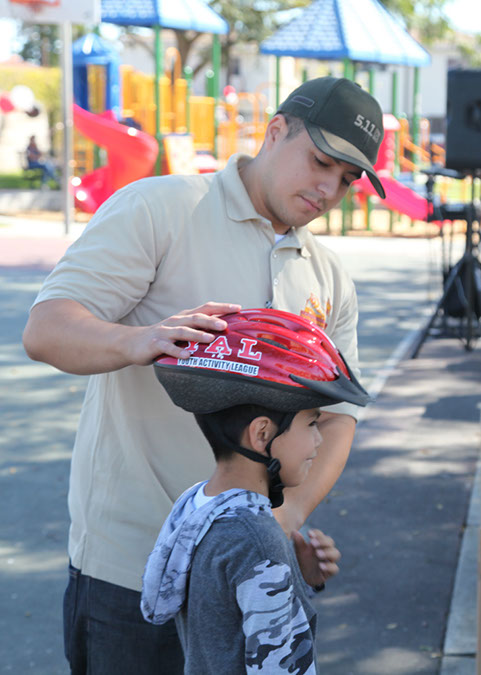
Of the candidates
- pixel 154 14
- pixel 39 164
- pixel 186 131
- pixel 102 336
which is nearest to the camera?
pixel 102 336

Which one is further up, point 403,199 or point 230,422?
point 230,422

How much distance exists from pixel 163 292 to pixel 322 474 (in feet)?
1.97

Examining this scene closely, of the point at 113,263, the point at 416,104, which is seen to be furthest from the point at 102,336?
the point at 416,104

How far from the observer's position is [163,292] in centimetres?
229

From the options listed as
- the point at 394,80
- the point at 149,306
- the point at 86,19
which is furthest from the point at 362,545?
the point at 394,80

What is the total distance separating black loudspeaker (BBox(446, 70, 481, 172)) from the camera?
8656 mm

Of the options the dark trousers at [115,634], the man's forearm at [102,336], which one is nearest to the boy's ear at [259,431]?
the man's forearm at [102,336]

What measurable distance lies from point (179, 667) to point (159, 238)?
1.07 meters

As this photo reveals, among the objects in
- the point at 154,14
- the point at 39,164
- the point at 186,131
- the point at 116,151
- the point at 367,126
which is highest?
the point at 154,14

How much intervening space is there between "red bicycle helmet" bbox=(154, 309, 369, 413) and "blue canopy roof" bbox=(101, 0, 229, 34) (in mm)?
17941

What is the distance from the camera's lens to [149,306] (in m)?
2.29

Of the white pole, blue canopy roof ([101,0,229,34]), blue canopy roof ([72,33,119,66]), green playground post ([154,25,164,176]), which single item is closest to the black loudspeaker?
the white pole

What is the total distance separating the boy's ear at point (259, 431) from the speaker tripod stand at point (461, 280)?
7463 millimetres

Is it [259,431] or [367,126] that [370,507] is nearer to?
[367,126]
